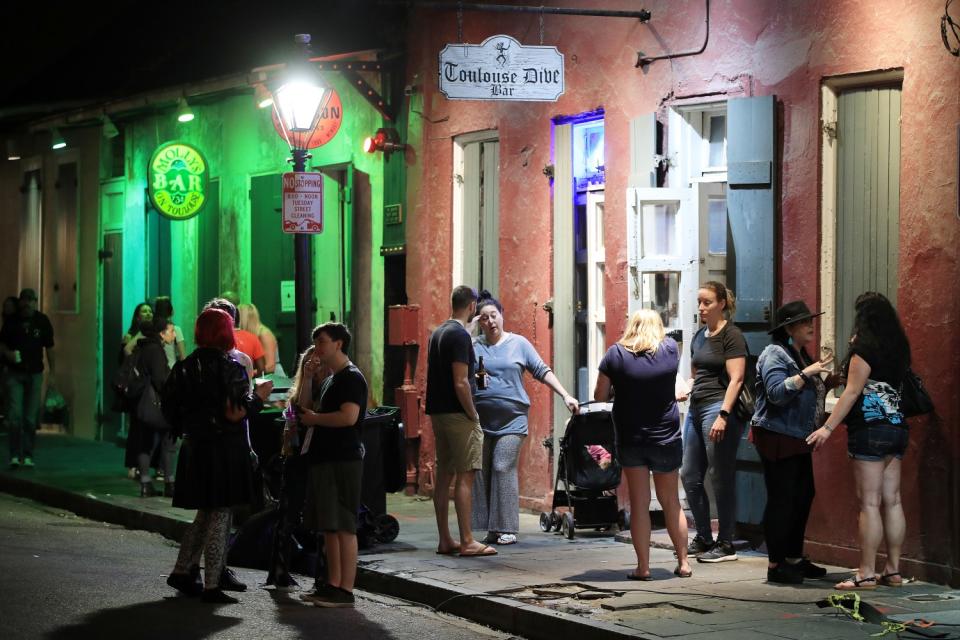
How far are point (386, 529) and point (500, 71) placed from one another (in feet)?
11.7

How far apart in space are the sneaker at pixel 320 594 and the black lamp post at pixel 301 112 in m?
3.70

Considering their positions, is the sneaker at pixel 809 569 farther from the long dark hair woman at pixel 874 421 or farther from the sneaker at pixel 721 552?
the sneaker at pixel 721 552

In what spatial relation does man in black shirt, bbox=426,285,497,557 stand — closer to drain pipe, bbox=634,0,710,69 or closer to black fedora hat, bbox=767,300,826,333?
black fedora hat, bbox=767,300,826,333

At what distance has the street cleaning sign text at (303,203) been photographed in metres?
12.9

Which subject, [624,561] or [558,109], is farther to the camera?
[558,109]

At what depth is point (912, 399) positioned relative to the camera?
30.8 ft

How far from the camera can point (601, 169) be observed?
42.8 feet

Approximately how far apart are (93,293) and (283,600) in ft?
41.7

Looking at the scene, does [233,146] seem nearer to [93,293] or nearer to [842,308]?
[93,293]

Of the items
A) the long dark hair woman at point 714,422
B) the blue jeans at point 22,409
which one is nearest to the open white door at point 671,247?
the long dark hair woman at point 714,422

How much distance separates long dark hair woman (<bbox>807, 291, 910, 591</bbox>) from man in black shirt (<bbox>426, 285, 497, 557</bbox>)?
8.28 feet

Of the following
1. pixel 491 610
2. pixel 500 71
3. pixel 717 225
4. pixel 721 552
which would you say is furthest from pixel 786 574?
pixel 500 71

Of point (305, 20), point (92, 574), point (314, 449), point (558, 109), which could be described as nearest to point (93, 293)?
Answer: point (305, 20)

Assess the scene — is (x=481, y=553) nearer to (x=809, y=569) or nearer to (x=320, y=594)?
(x=320, y=594)
